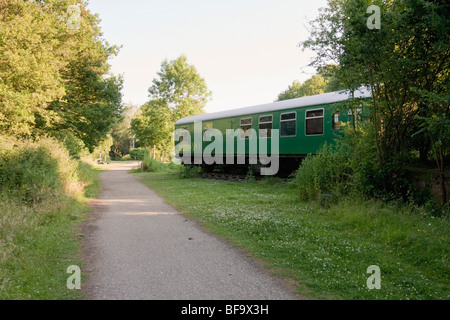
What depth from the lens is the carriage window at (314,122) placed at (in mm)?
12781

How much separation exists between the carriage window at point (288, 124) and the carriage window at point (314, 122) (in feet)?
2.18

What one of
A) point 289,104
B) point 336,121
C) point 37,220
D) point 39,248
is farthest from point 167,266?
point 289,104

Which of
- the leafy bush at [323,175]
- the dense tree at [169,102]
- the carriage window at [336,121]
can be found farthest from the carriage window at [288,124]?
the dense tree at [169,102]

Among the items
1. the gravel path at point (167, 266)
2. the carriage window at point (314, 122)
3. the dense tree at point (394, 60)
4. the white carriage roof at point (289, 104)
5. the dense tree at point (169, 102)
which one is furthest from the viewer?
the dense tree at point (169, 102)

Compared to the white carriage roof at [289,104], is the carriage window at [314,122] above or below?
below

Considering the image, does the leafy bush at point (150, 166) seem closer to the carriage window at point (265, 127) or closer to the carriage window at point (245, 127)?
the carriage window at point (245, 127)

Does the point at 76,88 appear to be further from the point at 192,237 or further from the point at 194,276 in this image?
the point at 194,276

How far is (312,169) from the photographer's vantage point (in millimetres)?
9320

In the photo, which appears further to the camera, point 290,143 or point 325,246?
point 290,143

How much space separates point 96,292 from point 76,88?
1545 cm

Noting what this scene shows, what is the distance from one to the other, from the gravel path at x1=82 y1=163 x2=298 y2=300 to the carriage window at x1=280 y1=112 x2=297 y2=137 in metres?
7.39

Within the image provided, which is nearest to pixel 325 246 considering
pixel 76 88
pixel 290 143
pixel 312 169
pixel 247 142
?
pixel 312 169

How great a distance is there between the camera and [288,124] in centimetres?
1424
